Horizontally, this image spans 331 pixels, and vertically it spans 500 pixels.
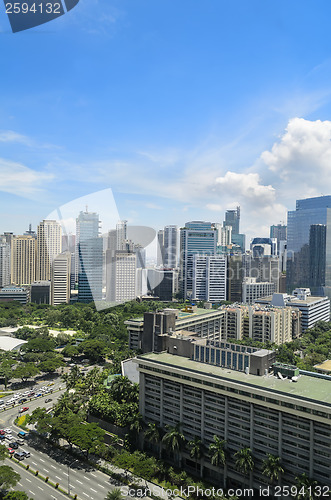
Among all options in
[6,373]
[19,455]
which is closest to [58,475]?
[19,455]

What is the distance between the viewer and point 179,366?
1565 cm

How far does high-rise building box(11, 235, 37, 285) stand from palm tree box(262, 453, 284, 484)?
5939 centimetres

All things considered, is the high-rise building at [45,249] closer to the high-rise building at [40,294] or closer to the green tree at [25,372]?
the high-rise building at [40,294]

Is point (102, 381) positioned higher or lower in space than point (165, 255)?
lower

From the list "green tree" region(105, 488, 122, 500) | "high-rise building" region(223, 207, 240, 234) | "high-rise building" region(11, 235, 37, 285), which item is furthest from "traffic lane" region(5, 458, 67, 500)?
"high-rise building" region(223, 207, 240, 234)

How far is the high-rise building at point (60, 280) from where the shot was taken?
54000 millimetres

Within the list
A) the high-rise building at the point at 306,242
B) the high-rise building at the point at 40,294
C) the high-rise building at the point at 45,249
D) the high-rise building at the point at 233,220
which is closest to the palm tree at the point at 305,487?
the high-rise building at the point at 45,249

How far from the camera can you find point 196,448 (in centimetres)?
1450

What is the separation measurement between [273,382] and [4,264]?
194ft

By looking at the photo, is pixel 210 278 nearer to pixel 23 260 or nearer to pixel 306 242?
pixel 306 242

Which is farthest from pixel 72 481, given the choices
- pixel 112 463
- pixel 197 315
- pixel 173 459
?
pixel 197 315

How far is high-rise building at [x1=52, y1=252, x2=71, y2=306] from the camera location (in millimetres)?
54000

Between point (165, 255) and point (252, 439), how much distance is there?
5918 centimetres

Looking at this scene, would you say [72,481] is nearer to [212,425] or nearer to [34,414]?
[34,414]
